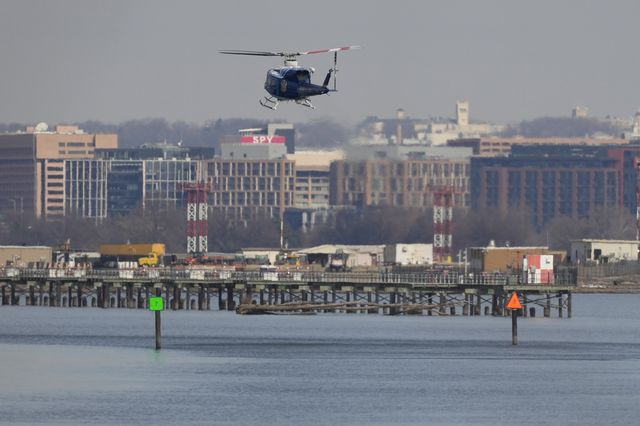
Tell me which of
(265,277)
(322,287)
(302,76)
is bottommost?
(322,287)

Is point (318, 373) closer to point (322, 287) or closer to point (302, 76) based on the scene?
point (302, 76)

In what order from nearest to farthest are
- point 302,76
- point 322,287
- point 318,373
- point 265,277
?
1. point 318,373
2. point 302,76
3. point 322,287
4. point 265,277

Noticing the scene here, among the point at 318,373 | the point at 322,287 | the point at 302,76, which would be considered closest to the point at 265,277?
the point at 322,287

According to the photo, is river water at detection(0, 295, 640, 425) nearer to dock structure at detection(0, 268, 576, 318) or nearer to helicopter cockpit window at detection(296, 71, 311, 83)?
dock structure at detection(0, 268, 576, 318)

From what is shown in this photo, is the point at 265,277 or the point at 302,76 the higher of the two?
the point at 302,76

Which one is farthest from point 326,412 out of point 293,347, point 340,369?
point 293,347

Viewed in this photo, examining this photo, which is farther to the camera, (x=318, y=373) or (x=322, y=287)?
(x=322, y=287)

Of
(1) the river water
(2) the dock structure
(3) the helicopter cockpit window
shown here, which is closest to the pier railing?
(2) the dock structure

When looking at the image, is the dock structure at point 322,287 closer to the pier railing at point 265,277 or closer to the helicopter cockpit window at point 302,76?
the pier railing at point 265,277

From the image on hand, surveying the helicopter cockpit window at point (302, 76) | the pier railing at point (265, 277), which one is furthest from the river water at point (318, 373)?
the helicopter cockpit window at point (302, 76)

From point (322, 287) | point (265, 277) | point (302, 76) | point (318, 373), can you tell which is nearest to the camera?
point (318, 373)
